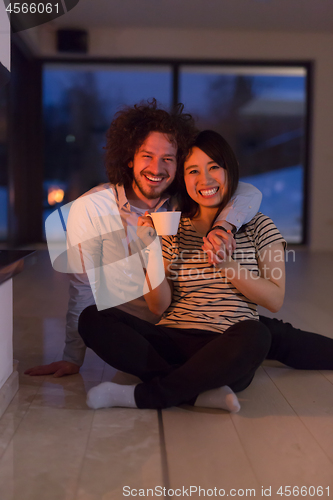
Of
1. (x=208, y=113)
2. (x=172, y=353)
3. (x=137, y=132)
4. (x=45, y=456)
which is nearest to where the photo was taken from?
(x=45, y=456)

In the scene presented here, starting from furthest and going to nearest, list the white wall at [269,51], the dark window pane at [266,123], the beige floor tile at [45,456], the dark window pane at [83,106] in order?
the dark window pane at [266,123]
the dark window pane at [83,106]
the white wall at [269,51]
the beige floor tile at [45,456]

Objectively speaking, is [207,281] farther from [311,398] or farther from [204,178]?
[311,398]

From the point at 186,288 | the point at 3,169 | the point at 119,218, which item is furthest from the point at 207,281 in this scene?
the point at 3,169

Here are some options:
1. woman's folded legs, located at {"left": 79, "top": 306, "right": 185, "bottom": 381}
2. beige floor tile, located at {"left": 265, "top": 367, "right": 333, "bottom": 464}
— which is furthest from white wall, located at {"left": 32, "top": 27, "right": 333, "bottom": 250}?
woman's folded legs, located at {"left": 79, "top": 306, "right": 185, "bottom": 381}

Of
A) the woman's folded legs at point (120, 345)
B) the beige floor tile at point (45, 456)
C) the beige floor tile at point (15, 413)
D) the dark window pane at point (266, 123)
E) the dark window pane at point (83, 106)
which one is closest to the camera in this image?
the beige floor tile at point (45, 456)

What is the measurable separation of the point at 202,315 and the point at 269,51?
541 centimetres

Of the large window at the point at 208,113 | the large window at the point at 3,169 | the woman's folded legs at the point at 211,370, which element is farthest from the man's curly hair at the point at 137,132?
the large window at the point at 208,113

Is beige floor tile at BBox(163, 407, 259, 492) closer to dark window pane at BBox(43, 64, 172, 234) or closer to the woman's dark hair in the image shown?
the woman's dark hair

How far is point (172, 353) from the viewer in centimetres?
154

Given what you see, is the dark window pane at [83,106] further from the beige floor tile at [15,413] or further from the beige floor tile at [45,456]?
the beige floor tile at [45,456]

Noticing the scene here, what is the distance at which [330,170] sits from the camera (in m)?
6.15

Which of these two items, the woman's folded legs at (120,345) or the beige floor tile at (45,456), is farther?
the woman's folded legs at (120,345)

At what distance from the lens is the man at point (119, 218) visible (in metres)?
1.66

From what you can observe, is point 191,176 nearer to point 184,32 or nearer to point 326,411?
point 326,411
